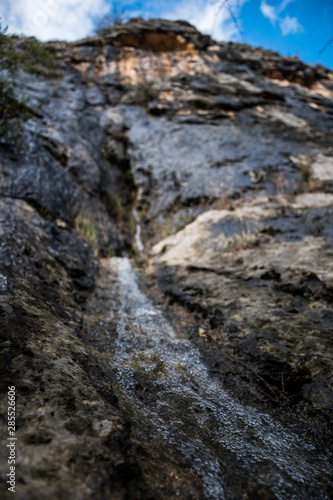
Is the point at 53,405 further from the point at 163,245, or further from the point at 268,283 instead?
the point at 163,245

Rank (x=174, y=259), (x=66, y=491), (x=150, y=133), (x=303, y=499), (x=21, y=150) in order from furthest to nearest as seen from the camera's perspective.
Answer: (x=150, y=133) → (x=21, y=150) → (x=174, y=259) → (x=303, y=499) → (x=66, y=491)

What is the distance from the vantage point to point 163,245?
4.88m

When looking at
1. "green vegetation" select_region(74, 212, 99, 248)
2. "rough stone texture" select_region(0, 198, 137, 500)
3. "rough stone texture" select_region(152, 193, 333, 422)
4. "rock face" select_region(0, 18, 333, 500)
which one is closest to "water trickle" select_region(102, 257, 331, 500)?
"rock face" select_region(0, 18, 333, 500)

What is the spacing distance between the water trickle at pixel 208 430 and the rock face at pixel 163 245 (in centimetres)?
2

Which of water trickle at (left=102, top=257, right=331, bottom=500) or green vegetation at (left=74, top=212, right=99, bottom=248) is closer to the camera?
water trickle at (left=102, top=257, right=331, bottom=500)

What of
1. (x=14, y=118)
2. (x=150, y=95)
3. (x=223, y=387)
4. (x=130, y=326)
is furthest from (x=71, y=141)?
(x=223, y=387)

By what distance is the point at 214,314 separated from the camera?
2.72 m

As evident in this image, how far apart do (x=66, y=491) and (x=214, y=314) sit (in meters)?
2.14

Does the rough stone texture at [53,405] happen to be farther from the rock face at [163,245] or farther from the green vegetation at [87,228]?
the green vegetation at [87,228]

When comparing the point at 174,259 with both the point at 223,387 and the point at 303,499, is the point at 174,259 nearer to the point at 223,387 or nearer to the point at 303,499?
the point at 223,387

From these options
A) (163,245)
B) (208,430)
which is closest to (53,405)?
(208,430)

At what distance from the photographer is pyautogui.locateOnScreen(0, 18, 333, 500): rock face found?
1055 mm

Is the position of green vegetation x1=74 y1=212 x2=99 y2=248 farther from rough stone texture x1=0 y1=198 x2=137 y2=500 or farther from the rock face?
rough stone texture x1=0 y1=198 x2=137 y2=500

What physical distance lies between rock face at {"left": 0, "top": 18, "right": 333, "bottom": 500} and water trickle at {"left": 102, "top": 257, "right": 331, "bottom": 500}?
19mm
